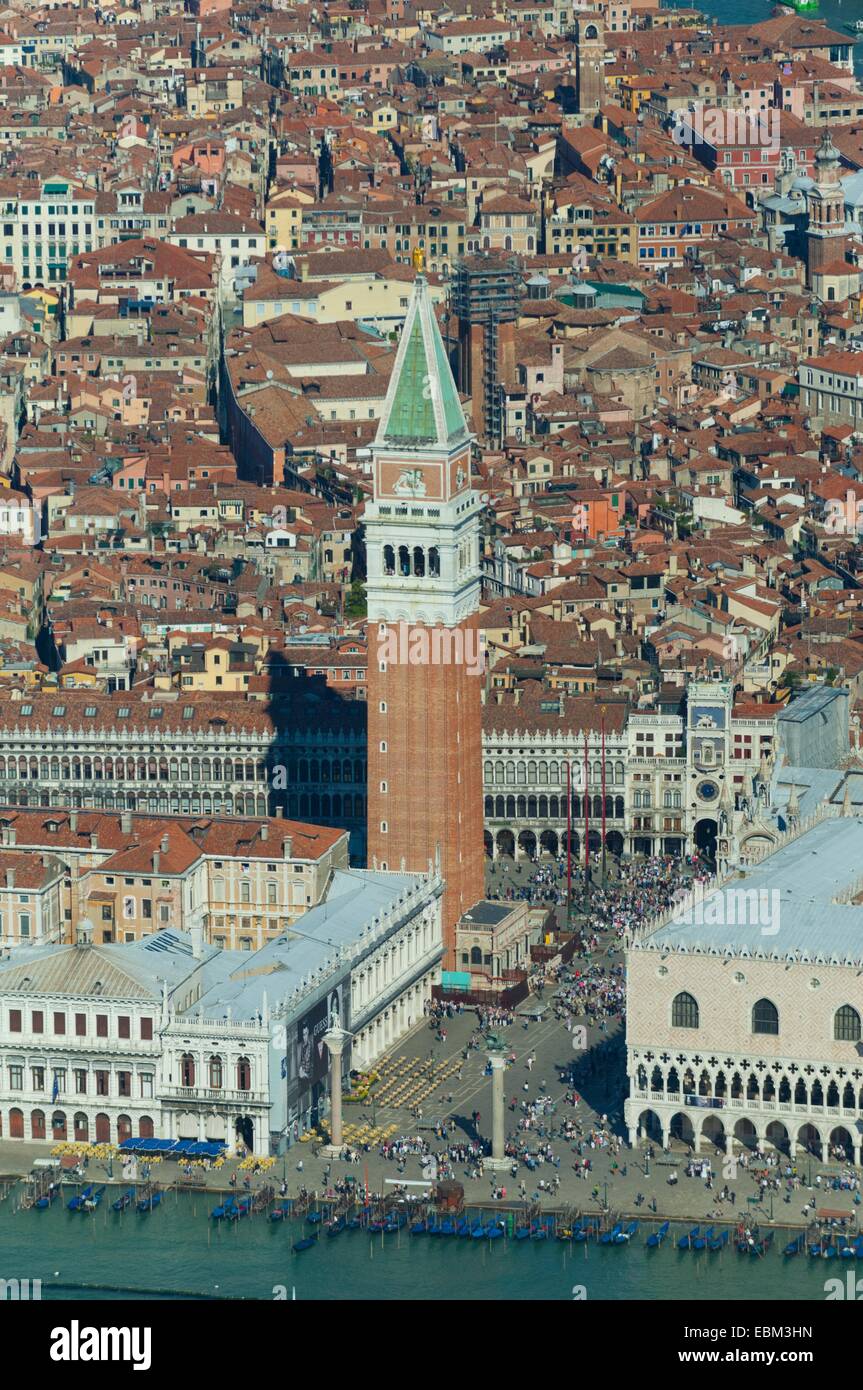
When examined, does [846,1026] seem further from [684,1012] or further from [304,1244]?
[304,1244]

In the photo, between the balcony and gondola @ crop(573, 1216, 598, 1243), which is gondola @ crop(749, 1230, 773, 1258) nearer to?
gondola @ crop(573, 1216, 598, 1243)

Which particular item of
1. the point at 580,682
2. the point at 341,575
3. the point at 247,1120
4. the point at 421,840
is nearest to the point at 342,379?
the point at 341,575

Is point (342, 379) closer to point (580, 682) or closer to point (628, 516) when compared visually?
point (628, 516)

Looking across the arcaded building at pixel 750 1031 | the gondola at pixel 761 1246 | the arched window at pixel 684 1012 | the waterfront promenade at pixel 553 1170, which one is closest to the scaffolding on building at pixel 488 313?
the waterfront promenade at pixel 553 1170

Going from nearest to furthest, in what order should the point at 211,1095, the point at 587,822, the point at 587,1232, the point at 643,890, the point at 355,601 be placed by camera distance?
the point at 587,1232 → the point at 211,1095 → the point at 643,890 → the point at 587,822 → the point at 355,601

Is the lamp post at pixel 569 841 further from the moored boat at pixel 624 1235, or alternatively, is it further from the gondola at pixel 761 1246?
the gondola at pixel 761 1246

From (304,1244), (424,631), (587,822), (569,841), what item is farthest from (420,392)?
(304,1244)

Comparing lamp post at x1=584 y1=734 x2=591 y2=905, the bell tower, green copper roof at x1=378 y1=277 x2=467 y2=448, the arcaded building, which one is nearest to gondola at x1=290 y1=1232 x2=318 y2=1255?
the arcaded building
